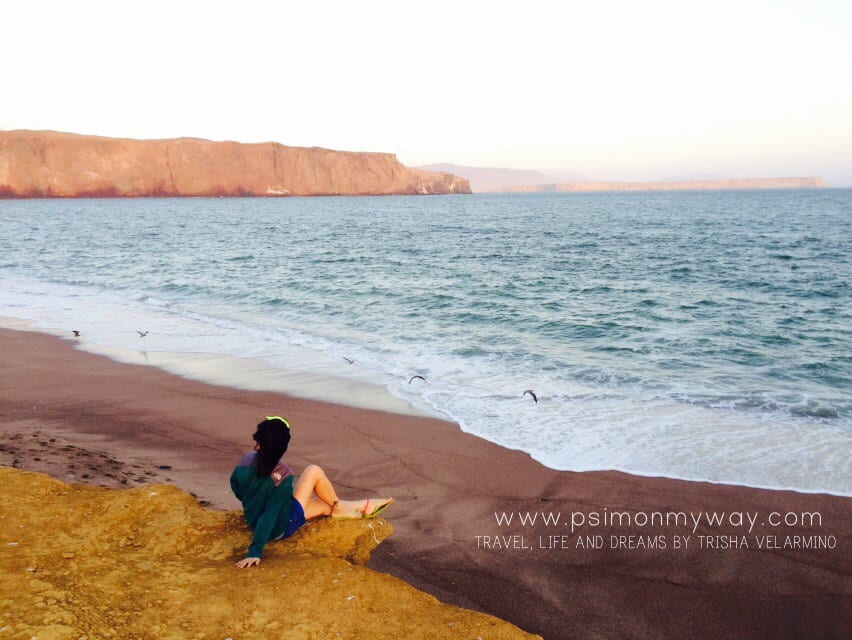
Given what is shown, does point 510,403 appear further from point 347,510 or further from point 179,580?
point 179,580

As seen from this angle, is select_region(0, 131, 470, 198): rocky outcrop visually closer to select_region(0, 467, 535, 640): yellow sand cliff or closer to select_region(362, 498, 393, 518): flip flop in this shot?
select_region(0, 467, 535, 640): yellow sand cliff

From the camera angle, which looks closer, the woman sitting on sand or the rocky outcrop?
the woman sitting on sand

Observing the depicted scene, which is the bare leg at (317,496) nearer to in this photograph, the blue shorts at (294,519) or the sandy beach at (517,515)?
the blue shorts at (294,519)

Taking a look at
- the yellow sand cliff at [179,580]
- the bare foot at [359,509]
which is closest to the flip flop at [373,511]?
the bare foot at [359,509]

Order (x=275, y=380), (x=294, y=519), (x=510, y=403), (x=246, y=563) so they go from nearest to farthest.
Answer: (x=246, y=563)
(x=294, y=519)
(x=510, y=403)
(x=275, y=380)

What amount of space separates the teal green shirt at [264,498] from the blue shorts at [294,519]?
0.04 m

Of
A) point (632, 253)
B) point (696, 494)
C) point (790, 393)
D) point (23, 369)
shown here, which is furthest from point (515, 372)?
point (632, 253)

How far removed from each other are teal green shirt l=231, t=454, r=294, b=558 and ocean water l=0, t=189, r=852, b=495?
12.4 ft

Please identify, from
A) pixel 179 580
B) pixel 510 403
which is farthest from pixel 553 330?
pixel 179 580

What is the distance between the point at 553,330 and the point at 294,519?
1240 centimetres

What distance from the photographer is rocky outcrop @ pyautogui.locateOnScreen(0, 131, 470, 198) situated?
134 meters

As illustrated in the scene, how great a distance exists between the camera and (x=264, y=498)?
175 inches

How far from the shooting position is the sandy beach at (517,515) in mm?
4551

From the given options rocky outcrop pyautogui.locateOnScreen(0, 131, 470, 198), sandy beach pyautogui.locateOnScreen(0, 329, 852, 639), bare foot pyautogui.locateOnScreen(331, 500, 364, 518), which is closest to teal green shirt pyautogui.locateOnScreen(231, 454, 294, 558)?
bare foot pyautogui.locateOnScreen(331, 500, 364, 518)
